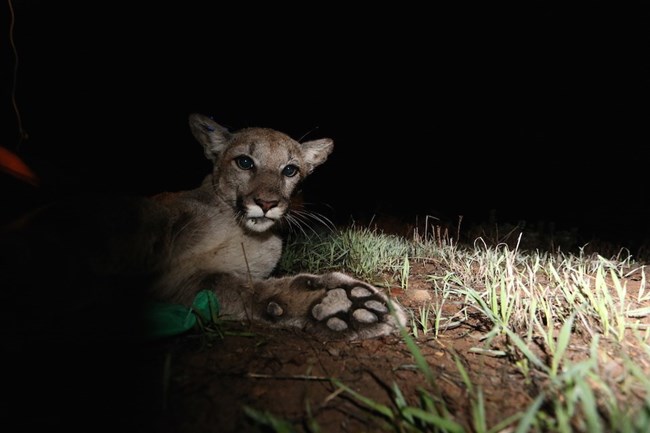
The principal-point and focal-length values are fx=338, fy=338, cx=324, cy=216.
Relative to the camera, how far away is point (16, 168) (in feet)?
7.54

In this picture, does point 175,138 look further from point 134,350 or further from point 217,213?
point 134,350

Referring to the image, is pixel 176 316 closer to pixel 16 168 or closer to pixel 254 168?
pixel 16 168

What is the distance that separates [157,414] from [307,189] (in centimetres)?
1396

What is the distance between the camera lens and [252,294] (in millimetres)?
2346

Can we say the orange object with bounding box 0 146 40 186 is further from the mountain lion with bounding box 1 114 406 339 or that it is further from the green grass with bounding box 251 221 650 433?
the green grass with bounding box 251 221 650 433

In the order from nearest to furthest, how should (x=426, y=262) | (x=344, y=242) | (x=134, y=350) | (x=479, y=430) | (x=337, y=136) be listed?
(x=479, y=430), (x=134, y=350), (x=426, y=262), (x=344, y=242), (x=337, y=136)

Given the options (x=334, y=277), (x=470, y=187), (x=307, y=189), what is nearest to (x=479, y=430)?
(x=334, y=277)

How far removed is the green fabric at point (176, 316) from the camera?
170 centimetres

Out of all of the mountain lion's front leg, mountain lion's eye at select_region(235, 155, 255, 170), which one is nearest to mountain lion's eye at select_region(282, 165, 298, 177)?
mountain lion's eye at select_region(235, 155, 255, 170)

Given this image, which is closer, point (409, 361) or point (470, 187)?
point (409, 361)

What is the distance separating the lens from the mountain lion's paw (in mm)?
1947

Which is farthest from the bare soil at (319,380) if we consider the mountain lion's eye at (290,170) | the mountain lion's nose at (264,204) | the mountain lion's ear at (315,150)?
the mountain lion's ear at (315,150)

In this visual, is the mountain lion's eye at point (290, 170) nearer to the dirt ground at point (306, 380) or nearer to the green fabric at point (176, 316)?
the green fabric at point (176, 316)

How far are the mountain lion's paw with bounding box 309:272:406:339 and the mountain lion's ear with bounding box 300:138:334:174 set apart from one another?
2.14 meters
